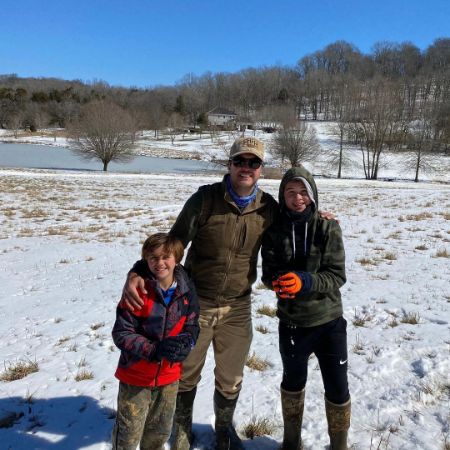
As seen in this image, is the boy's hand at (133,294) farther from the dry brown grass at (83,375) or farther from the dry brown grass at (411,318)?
the dry brown grass at (411,318)

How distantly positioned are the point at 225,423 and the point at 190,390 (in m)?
0.36

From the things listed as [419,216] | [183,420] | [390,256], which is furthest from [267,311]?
[419,216]

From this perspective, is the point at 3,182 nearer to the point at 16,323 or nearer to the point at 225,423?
the point at 16,323

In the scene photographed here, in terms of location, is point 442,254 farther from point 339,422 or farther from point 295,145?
point 295,145

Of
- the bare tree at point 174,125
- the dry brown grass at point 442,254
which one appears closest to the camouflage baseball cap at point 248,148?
the dry brown grass at point 442,254

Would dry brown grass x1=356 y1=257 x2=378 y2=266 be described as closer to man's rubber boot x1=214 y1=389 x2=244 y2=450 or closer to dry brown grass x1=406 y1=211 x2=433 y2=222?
man's rubber boot x1=214 y1=389 x2=244 y2=450

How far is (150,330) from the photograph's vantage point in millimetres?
2238

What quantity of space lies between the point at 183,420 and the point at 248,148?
1.98 meters

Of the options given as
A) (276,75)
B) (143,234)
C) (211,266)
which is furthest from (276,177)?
(276,75)

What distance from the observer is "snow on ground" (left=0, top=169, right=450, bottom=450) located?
9.57 feet

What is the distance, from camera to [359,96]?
2111 inches

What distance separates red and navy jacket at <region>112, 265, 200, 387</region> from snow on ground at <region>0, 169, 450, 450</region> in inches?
36.6

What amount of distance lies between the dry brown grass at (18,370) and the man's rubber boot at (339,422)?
109 inches

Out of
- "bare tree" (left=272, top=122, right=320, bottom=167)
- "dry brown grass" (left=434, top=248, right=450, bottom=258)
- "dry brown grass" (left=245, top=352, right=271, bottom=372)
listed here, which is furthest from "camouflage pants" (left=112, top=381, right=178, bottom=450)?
"bare tree" (left=272, top=122, right=320, bottom=167)
